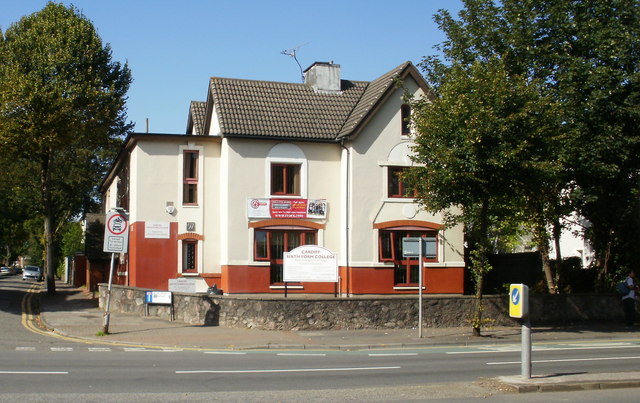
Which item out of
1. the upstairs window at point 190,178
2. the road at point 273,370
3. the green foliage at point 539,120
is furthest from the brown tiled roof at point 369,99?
the road at point 273,370

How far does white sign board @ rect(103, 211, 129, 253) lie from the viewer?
2075cm

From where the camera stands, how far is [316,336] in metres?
20.6

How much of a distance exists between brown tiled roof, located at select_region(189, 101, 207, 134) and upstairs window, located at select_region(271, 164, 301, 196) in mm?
7039

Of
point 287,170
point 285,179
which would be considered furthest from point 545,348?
point 287,170

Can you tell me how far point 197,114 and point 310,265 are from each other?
559 inches

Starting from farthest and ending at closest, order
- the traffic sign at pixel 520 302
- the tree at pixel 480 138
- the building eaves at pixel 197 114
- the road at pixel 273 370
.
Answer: the building eaves at pixel 197 114 → the tree at pixel 480 138 → the traffic sign at pixel 520 302 → the road at pixel 273 370

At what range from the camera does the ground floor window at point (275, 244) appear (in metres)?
28.2

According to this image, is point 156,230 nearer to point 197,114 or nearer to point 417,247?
point 197,114

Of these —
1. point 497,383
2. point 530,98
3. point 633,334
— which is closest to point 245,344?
point 497,383

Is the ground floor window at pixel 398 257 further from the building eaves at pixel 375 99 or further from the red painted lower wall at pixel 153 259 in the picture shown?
the red painted lower wall at pixel 153 259

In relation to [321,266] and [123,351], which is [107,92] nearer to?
[321,266]

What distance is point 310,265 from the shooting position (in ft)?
77.4

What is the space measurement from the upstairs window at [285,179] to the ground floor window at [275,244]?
5.08 feet

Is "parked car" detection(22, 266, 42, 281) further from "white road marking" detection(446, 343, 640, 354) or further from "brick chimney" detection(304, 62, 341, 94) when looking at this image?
"white road marking" detection(446, 343, 640, 354)
